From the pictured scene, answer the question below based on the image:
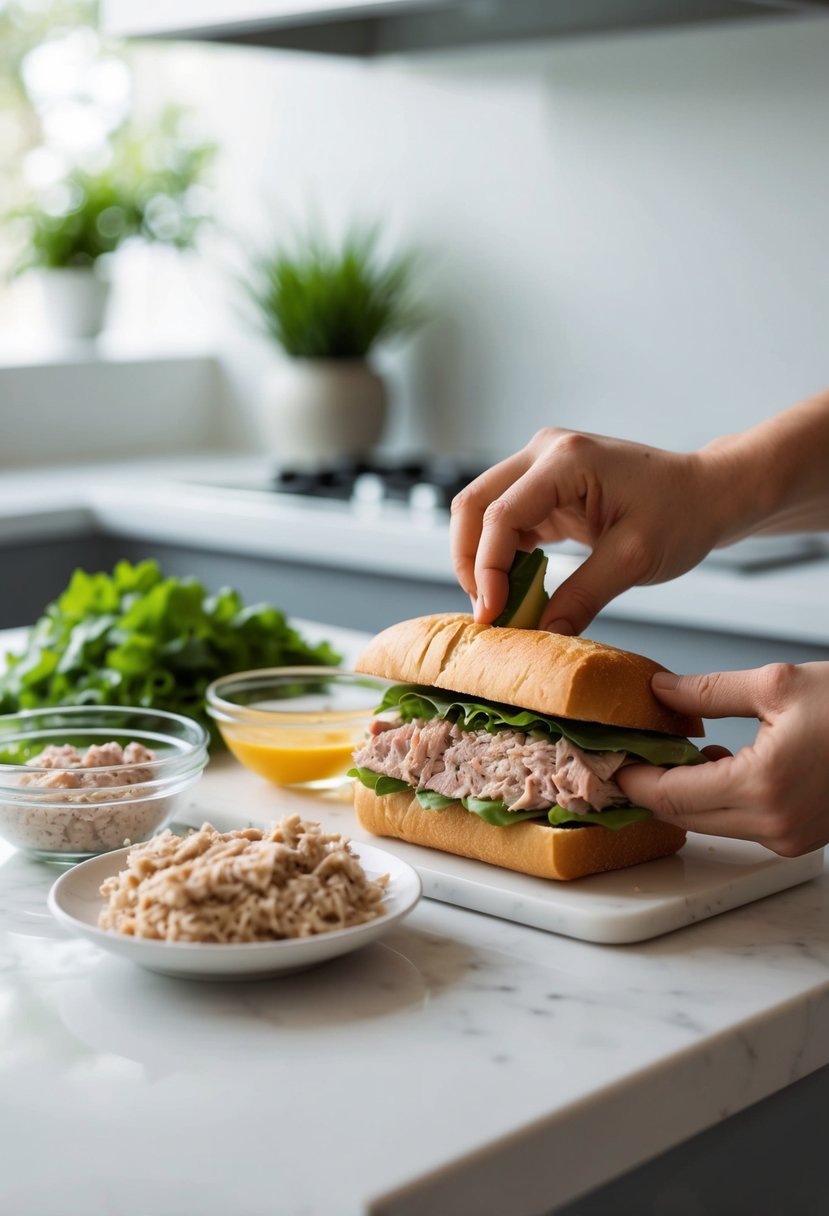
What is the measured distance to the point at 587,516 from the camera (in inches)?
53.0

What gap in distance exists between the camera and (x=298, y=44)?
321cm

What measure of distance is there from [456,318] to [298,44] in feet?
2.31

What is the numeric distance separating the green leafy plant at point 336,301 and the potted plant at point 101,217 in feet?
1.70

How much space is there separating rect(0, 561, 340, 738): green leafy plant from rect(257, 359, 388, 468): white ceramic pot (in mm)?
1775

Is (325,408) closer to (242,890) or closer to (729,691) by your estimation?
(729,691)

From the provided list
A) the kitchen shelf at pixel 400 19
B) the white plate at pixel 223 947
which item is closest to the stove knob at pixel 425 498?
the kitchen shelf at pixel 400 19

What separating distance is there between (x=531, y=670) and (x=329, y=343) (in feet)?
7.91

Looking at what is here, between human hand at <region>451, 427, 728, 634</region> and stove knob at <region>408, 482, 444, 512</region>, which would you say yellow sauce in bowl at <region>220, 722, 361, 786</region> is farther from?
stove knob at <region>408, 482, 444, 512</region>

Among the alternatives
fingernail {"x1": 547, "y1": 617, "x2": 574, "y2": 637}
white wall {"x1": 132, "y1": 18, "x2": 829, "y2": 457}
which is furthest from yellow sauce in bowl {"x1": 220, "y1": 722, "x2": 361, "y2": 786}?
white wall {"x1": 132, "y1": 18, "x2": 829, "y2": 457}

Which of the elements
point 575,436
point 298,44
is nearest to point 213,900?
point 575,436

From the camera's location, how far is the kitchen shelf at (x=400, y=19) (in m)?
2.69

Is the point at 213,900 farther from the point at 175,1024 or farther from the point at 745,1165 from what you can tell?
the point at 745,1165

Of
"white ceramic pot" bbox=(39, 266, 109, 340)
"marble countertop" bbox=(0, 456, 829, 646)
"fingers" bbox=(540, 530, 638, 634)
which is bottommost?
"marble countertop" bbox=(0, 456, 829, 646)

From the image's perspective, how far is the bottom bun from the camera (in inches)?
41.9
